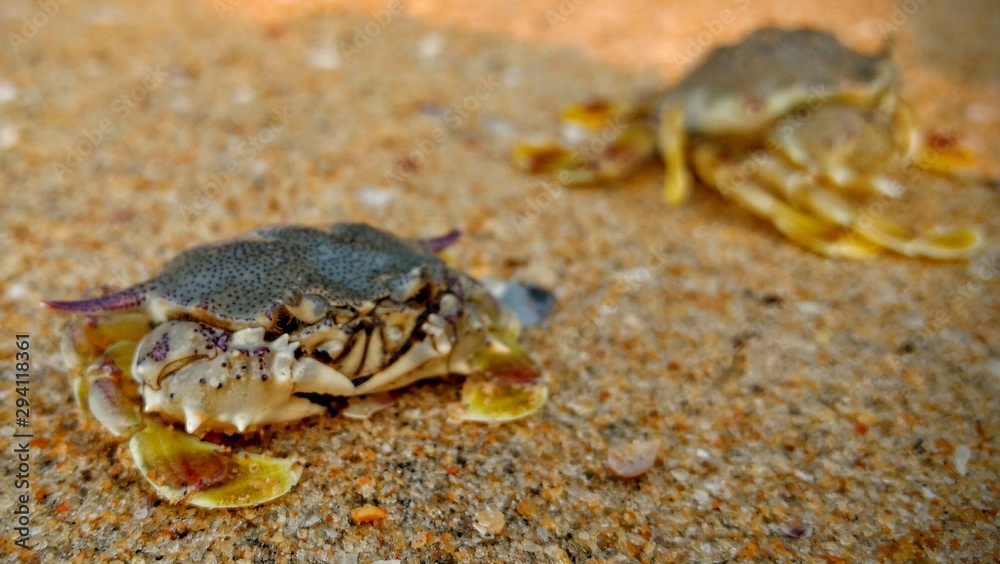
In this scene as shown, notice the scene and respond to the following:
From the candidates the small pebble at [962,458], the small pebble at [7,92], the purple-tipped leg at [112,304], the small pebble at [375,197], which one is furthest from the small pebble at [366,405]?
the small pebble at [7,92]

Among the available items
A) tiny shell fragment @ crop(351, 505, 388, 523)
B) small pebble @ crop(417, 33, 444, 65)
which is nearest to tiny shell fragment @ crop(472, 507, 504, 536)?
tiny shell fragment @ crop(351, 505, 388, 523)

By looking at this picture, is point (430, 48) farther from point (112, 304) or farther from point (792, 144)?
point (112, 304)

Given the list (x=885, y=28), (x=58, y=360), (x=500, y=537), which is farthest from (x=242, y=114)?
(x=885, y=28)

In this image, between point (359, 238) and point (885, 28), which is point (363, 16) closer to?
point (359, 238)

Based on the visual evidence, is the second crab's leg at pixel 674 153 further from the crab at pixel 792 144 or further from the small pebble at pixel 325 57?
the small pebble at pixel 325 57

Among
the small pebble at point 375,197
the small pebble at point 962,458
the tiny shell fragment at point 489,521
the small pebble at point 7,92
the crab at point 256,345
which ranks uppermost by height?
the small pebble at point 7,92

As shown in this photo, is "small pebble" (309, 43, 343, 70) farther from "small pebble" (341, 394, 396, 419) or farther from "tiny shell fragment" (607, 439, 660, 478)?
"tiny shell fragment" (607, 439, 660, 478)
